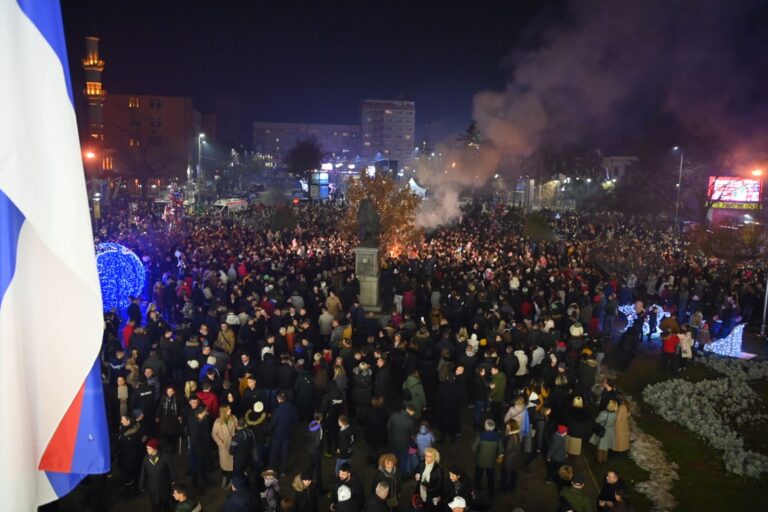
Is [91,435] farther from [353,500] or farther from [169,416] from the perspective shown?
[169,416]

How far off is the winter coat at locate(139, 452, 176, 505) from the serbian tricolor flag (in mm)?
4465

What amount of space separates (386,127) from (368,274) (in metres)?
139

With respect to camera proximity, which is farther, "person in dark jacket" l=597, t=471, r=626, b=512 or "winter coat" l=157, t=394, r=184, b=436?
"winter coat" l=157, t=394, r=184, b=436

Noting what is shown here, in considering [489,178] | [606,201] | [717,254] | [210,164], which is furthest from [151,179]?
[717,254]

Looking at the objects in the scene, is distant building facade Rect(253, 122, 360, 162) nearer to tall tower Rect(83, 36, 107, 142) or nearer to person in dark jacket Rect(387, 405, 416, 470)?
tall tower Rect(83, 36, 107, 142)

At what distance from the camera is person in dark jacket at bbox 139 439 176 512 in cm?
719

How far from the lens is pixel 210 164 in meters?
93.4

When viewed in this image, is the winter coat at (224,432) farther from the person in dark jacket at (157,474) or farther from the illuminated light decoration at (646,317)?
the illuminated light decoration at (646,317)

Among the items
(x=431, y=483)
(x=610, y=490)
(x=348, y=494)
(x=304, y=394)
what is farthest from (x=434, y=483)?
(x=304, y=394)

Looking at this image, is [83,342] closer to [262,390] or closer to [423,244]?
[262,390]

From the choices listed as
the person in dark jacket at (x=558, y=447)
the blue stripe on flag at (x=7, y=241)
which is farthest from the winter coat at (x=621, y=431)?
the blue stripe on flag at (x=7, y=241)

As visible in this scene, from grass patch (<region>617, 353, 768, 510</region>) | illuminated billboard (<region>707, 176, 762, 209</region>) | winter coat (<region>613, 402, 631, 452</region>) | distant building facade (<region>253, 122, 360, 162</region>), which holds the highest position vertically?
distant building facade (<region>253, 122, 360, 162</region>)

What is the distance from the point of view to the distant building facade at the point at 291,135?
5822 inches

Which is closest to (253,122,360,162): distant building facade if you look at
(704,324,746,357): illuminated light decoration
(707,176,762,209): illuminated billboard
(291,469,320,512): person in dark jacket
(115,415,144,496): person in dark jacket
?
(707,176,762,209): illuminated billboard
